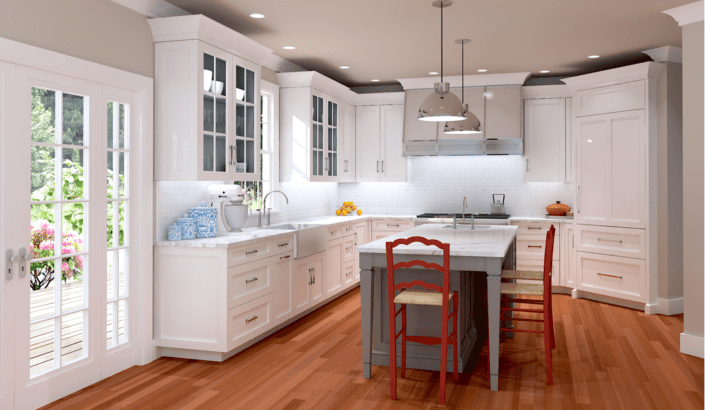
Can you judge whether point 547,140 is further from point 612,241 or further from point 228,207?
point 228,207

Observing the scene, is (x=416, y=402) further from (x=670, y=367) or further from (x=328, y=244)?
(x=328, y=244)

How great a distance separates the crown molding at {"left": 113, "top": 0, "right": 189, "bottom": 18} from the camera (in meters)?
4.11

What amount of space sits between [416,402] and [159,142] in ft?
8.88

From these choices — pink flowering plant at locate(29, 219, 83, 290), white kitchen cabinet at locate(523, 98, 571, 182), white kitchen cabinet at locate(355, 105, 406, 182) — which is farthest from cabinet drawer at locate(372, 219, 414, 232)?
pink flowering plant at locate(29, 219, 83, 290)

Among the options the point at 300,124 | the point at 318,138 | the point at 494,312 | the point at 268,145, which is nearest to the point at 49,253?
the point at 494,312

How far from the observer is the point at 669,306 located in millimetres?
5934

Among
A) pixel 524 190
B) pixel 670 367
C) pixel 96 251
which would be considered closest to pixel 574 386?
pixel 670 367

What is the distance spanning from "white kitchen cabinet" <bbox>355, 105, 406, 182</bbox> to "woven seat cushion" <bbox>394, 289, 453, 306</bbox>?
4.26 metres

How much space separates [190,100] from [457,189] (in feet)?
15.2

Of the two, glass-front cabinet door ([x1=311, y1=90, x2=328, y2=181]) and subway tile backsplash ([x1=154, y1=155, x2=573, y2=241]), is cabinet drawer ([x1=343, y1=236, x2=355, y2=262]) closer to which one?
subway tile backsplash ([x1=154, y1=155, x2=573, y2=241])

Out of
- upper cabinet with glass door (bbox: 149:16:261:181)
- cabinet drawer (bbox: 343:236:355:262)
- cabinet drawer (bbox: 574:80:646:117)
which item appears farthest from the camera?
cabinet drawer (bbox: 343:236:355:262)

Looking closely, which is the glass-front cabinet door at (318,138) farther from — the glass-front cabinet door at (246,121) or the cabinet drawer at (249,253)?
the cabinet drawer at (249,253)

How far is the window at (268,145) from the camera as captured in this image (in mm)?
6203

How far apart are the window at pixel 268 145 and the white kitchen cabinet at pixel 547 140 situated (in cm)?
326
